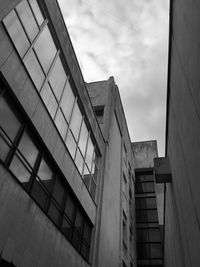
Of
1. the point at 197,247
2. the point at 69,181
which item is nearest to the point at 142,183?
the point at 69,181

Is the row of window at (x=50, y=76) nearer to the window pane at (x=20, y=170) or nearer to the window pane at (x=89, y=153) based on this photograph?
the window pane at (x=89, y=153)

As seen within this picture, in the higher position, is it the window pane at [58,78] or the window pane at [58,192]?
the window pane at [58,78]

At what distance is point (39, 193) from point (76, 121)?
21.0 ft

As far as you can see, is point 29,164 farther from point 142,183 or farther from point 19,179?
point 142,183

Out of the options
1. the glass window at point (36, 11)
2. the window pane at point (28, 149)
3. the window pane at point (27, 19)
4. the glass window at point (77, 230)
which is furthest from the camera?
the glass window at point (77, 230)

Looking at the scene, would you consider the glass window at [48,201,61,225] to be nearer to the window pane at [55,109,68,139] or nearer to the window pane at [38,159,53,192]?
the window pane at [38,159,53,192]

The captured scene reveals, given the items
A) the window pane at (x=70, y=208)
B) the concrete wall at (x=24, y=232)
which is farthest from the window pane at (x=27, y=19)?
the window pane at (x=70, y=208)

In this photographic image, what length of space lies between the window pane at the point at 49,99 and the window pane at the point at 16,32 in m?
2.10

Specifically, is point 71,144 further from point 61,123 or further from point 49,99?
point 49,99

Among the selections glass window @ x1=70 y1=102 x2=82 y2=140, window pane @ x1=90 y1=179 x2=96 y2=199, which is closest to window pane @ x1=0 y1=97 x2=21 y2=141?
glass window @ x1=70 y1=102 x2=82 y2=140

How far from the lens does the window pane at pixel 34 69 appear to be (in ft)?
35.4

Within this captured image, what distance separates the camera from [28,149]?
1016cm

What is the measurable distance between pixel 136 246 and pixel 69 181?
21574 millimetres

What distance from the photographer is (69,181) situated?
13.2 m
